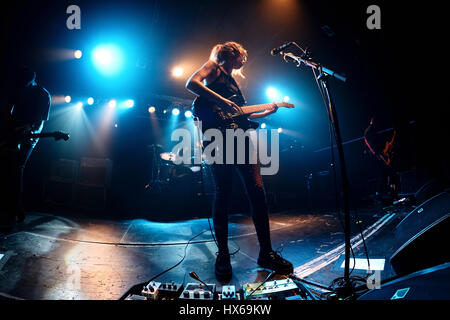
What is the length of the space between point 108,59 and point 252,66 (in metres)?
4.96

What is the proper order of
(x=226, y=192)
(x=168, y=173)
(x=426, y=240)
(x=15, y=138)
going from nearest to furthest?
(x=426, y=240)
(x=226, y=192)
(x=15, y=138)
(x=168, y=173)

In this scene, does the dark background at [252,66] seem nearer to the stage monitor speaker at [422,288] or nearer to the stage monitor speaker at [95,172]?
the stage monitor speaker at [95,172]

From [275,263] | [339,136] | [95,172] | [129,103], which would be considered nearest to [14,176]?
[95,172]

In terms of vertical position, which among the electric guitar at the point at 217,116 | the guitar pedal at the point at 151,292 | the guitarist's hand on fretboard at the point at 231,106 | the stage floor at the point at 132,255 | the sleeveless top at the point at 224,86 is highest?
the sleeveless top at the point at 224,86

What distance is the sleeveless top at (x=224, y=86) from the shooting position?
2.08 metres

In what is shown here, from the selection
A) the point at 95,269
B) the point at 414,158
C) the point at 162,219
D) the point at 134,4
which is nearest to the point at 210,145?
the point at 95,269

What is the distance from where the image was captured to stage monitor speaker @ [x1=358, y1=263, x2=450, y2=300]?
2.23ft

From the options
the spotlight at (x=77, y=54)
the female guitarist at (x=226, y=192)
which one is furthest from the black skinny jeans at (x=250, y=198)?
the spotlight at (x=77, y=54)

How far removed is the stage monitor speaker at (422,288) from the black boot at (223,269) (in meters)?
1.00

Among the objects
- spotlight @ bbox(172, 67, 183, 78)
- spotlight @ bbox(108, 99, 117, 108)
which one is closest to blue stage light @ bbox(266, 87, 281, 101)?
spotlight @ bbox(172, 67, 183, 78)

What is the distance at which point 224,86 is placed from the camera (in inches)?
82.7

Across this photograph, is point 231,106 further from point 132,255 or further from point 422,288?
point 132,255

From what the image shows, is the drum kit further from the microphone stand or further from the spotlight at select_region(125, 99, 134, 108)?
the microphone stand

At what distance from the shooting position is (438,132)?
4.70 m
